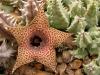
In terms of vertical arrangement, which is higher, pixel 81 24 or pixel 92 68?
pixel 81 24

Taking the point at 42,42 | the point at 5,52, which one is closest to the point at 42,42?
the point at 42,42

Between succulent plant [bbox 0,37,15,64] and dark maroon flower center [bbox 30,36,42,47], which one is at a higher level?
dark maroon flower center [bbox 30,36,42,47]

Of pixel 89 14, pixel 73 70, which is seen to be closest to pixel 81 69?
pixel 73 70

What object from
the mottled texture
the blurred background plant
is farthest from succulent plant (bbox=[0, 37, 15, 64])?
the blurred background plant

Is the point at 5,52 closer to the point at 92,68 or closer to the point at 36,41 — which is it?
the point at 36,41

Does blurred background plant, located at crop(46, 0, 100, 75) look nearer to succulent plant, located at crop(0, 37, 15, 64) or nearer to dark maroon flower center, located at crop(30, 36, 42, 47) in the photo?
dark maroon flower center, located at crop(30, 36, 42, 47)

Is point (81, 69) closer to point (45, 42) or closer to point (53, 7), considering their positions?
point (45, 42)

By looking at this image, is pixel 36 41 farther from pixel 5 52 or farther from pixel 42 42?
pixel 5 52

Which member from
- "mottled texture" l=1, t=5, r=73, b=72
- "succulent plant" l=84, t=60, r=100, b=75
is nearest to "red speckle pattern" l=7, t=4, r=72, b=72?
"mottled texture" l=1, t=5, r=73, b=72

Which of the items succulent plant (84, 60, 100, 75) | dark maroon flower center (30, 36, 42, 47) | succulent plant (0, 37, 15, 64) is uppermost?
dark maroon flower center (30, 36, 42, 47)
